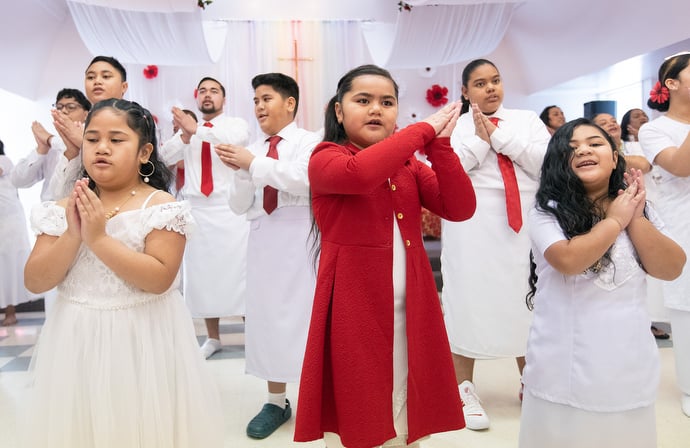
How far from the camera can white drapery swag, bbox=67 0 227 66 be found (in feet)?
17.2

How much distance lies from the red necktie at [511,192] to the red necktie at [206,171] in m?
1.98

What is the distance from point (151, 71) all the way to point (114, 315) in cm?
608

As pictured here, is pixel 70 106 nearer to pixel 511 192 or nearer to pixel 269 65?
pixel 511 192

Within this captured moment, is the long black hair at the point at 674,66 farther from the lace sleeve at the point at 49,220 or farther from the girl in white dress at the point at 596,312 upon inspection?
the lace sleeve at the point at 49,220

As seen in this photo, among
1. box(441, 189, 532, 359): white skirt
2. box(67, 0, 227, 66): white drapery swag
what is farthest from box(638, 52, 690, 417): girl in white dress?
box(67, 0, 227, 66): white drapery swag

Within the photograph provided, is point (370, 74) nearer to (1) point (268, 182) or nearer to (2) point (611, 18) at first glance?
(1) point (268, 182)

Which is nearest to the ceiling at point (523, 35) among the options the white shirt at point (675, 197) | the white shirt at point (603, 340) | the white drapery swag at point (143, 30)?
the white drapery swag at point (143, 30)

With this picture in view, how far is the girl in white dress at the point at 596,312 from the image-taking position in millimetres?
1559

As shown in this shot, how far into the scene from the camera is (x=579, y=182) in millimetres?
1686

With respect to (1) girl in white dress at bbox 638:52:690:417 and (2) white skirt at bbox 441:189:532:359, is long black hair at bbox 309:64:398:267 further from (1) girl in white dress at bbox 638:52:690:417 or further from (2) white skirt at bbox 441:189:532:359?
(1) girl in white dress at bbox 638:52:690:417

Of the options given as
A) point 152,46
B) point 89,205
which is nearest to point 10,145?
point 152,46

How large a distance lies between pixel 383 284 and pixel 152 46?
513cm

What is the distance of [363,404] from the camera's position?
1468mm

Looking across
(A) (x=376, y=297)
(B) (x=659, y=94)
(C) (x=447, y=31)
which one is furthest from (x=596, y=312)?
(C) (x=447, y=31)
